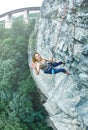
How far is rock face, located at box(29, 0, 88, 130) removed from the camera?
21800 mm

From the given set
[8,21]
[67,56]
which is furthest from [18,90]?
[8,21]

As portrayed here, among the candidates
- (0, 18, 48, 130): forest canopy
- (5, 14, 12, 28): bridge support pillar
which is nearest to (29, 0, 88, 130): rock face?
(0, 18, 48, 130): forest canopy

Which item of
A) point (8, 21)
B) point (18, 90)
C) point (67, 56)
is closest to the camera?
point (67, 56)

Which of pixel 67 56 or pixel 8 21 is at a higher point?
pixel 8 21

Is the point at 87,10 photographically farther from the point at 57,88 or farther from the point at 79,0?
the point at 57,88

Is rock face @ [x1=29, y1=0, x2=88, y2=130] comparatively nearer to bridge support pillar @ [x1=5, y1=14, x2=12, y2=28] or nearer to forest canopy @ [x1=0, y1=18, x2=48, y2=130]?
forest canopy @ [x1=0, y1=18, x2=48, y2=130]

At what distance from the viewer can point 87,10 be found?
70.5ft

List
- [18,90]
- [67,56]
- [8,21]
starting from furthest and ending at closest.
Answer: [8,21] < [18,90] < [67,56]

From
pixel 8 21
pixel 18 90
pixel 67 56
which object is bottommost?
pixel 18 90

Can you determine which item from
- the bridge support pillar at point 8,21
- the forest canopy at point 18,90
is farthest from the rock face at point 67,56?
the bridge support pillar at point 8,21

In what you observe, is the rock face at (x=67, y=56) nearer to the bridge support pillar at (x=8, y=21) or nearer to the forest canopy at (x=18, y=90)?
the forest canopy at (x=18, y=90)

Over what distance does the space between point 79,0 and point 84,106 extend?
7.24 m

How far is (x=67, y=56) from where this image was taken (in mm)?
23250

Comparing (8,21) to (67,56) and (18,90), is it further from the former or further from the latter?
(67,56)
